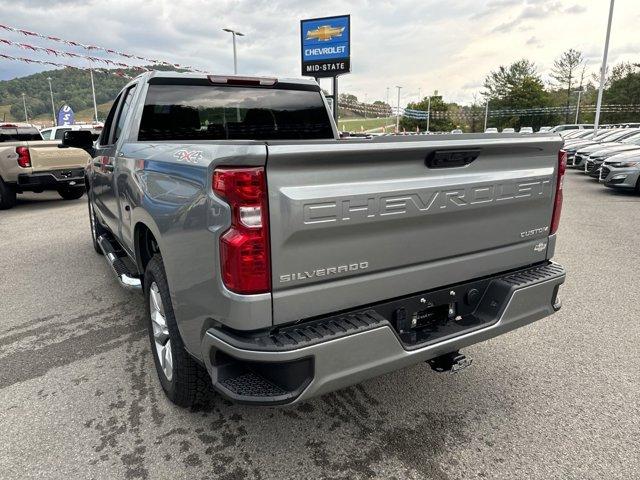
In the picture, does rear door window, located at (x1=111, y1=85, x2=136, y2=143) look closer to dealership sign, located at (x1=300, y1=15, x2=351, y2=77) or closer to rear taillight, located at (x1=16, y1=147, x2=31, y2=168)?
rear taillight, located at (x1=16, y1=147, x2=31, y2=168)

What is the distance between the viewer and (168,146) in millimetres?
2635

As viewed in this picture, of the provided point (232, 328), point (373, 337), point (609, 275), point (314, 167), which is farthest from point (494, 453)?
point (609, 275)

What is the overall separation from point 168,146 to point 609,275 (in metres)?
5.13

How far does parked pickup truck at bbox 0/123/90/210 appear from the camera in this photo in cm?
1017

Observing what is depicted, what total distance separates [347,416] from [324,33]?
2397 centimetres

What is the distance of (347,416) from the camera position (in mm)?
2818

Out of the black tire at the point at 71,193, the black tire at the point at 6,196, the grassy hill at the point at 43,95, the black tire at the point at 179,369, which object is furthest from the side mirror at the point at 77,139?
the grassy hill at the point at 43,95

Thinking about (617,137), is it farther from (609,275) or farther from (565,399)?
(565,399)

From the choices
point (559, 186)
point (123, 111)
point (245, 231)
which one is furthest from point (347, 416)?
point (123, 111)

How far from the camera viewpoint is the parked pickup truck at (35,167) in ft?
33.4

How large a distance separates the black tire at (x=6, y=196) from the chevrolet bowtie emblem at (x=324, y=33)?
1747 cm

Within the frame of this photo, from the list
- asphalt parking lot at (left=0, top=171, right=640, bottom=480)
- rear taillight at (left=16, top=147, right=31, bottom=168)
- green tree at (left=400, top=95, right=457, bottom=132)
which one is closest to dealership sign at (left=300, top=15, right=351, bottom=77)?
rear taillight at (left=16, top=147, right=31, bottom=168)

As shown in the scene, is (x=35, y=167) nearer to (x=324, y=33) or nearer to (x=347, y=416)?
(x=347, y=416)

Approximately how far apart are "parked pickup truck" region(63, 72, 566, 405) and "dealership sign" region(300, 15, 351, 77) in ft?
73.2
